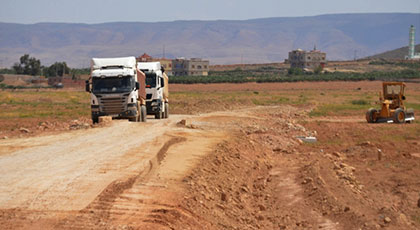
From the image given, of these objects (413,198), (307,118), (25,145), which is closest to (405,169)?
(413,198)

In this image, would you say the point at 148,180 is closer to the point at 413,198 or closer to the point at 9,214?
A: the point at 9,214

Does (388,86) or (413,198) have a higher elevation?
(388,86)

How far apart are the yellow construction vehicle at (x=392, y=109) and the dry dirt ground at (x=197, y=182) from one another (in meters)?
8.33

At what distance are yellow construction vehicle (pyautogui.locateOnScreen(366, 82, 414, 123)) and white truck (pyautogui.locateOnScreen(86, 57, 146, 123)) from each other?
1458 centimetres

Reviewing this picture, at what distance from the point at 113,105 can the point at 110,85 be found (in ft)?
3.13

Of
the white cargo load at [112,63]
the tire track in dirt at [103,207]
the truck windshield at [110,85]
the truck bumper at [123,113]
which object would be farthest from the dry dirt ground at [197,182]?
the white cargo load at [112,63]

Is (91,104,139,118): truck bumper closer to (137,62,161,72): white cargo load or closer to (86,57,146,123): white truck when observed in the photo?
(86,57,146,123): white truck

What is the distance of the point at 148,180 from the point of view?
1451 centimetres

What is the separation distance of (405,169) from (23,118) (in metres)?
27.3

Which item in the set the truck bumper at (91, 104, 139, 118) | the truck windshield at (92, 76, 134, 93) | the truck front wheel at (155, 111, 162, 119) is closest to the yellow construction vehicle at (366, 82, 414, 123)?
the truck front wheel at (155, 111, 162, 119)

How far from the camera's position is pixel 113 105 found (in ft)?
102

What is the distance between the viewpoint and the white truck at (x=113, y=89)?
101 feet

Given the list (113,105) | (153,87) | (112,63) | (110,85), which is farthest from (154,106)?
(110,85)

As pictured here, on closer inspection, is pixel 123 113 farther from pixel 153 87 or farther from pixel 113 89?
pixel 153 87
